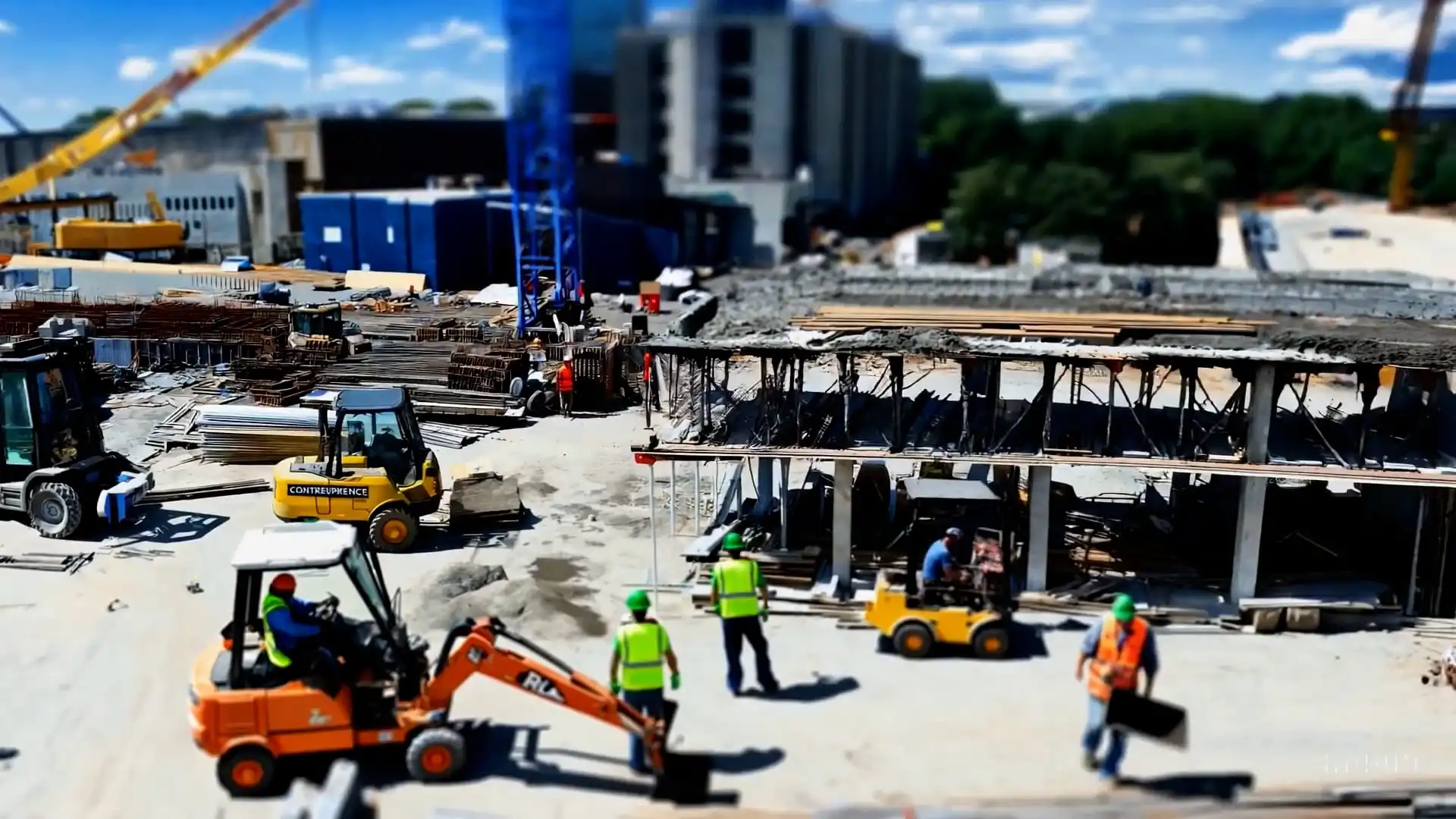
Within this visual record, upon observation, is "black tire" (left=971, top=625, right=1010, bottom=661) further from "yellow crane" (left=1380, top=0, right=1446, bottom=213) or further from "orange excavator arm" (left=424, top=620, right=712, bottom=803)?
"yellow crane" (left=1380, top=0, right=1446, bottom=213)

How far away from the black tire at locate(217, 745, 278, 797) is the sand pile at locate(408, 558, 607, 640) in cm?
379

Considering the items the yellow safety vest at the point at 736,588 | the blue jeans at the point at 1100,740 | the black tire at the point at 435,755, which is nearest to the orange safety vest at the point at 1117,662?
the blue jeans at the point at 1100,740

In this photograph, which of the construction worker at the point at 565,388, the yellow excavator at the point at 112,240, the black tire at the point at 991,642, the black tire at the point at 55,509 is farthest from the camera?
the yellow excavator at the point at 112,240

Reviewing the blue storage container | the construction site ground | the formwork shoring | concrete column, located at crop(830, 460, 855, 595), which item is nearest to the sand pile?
the construction site ground

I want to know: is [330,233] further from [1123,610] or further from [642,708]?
[1123,610]

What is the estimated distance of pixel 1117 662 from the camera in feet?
30.2

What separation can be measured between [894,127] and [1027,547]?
77.7 m

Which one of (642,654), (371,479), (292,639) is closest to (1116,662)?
(642,654)

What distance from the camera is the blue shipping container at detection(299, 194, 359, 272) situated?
3512 centimetres

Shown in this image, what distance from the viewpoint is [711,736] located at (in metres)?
10.3

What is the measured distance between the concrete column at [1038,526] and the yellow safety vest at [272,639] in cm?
811

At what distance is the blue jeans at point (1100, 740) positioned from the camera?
30.6 ft

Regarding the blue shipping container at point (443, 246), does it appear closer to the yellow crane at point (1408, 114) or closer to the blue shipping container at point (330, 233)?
the blue shipping container at point (330, 233)

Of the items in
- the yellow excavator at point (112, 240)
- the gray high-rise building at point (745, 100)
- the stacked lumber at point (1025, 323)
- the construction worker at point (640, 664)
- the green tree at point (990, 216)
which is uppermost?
the gray high-rise building at point (745, 100)
